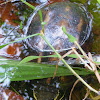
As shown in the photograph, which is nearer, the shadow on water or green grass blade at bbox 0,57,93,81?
green grass blade at bbox 0,57,93,81

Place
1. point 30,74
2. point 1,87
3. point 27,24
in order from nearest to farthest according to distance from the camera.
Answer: point 30,74
point 1,87
point 27,24

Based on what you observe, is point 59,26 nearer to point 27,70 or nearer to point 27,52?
point 27,52

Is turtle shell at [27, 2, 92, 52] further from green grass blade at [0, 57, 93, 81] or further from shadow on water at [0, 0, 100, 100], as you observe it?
green grass blade at [0, 57, 93, 81]

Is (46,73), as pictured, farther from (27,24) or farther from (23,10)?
(23,10)

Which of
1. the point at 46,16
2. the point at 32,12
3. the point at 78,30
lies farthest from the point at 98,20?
the point at 32,12

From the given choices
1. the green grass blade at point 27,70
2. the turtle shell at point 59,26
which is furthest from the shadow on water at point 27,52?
the green grass blade at point 27,70

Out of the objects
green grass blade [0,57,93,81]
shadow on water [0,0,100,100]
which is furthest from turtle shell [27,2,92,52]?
green grass blade [0,57,93,81]
